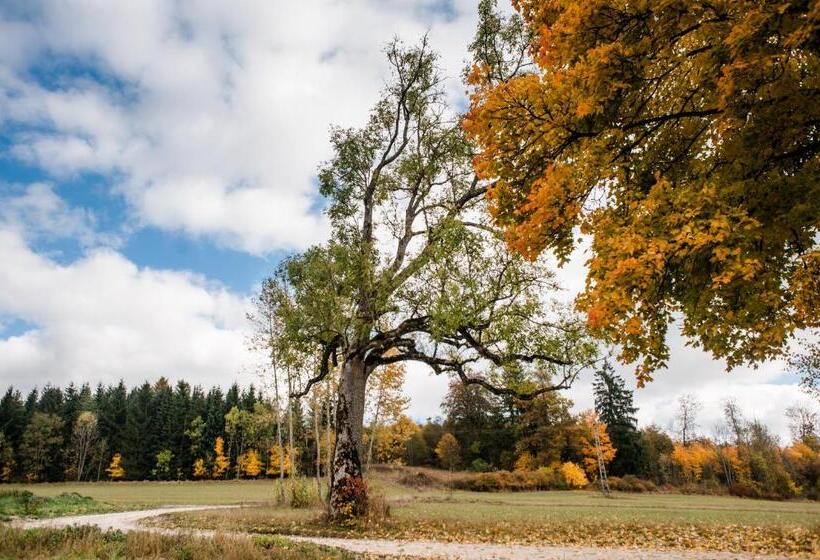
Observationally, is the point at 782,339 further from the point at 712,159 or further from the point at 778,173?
the point at 712,159

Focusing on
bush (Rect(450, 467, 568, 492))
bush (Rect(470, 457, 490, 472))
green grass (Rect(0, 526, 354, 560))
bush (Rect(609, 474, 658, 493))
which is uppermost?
green grass (Rect(0, 526, 354, 560))

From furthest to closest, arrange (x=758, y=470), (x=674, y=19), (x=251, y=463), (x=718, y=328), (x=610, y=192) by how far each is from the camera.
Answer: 1. (x=251, y=463)
2. (x=758, y=470)
3. (x=610, y=192)
4. (x=718, y=328)
5. (x=674, y=19)

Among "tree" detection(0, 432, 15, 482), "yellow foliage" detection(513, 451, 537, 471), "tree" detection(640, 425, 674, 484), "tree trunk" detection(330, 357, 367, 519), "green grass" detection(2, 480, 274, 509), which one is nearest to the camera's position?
"tree trunk" detection(330, 357, 367, 519)

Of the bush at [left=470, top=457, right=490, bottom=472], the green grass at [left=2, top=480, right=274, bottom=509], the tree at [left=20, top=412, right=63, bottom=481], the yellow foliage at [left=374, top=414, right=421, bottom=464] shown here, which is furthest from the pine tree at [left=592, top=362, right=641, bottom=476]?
the tree at [left=20, top=412, right=63, bottom=481]

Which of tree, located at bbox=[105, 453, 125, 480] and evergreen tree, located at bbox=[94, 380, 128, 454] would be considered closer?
tree, located at bbox=[105, 453, 125, 480]

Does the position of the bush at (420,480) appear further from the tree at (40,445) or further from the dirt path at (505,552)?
the tree at (40,445)

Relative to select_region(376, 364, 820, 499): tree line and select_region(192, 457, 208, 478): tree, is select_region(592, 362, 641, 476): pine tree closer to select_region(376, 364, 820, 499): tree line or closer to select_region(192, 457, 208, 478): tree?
select_region(376, 364, 820, 499): tree line

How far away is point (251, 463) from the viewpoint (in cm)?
7412

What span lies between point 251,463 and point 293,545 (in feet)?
241

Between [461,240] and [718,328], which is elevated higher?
[461,240]

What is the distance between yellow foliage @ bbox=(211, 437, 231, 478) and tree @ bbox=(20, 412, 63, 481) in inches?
923

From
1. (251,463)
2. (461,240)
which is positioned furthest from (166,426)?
(461,240)

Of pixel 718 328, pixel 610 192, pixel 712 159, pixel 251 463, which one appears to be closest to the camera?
pixel 718 328

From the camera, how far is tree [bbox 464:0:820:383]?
16.6ft
